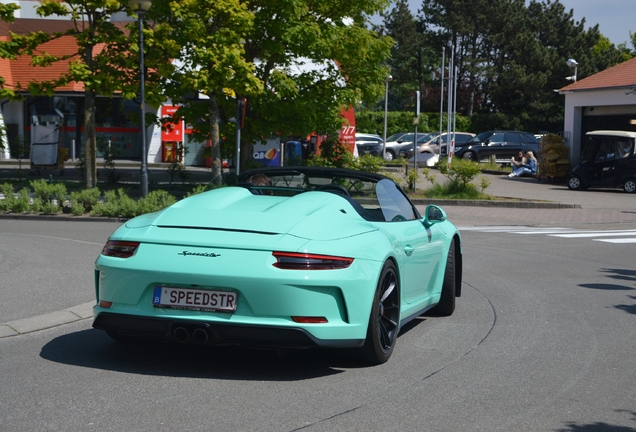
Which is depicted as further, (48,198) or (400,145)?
(400,145)

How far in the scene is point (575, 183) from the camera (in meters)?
31.8

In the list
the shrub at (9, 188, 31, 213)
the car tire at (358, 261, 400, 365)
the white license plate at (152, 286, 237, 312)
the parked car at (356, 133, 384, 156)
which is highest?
the parked car at (356, 133, 384, 156)

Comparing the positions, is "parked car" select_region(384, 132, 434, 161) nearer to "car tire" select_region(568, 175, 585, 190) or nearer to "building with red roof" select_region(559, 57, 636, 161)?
"building with red roof" select_region(559, 57, 636, 161)

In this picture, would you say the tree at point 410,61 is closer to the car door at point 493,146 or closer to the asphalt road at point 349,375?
the car door at point 493,146

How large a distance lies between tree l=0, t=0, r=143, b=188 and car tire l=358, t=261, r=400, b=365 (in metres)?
18.1

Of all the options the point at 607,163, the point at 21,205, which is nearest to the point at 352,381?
the point at 21,205

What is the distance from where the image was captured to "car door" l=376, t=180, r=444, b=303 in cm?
658

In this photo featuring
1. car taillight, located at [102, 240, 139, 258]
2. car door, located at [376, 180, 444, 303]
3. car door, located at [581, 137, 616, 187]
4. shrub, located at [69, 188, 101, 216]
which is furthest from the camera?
car door, located at [581, 137, 616, 187]

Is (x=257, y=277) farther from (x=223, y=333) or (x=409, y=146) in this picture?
(x=409, y=146)

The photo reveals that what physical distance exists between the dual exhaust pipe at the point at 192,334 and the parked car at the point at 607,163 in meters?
27.5

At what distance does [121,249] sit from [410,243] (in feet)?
7.29

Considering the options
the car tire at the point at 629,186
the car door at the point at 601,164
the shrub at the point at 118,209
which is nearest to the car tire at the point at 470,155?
the car door at the point at 601,164

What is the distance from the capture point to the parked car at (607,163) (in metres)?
30.5

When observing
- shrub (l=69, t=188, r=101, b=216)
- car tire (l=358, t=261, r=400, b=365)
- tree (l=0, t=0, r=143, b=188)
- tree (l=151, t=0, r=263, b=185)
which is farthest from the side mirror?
tree (l=0, t=0, r=143, b=188)
